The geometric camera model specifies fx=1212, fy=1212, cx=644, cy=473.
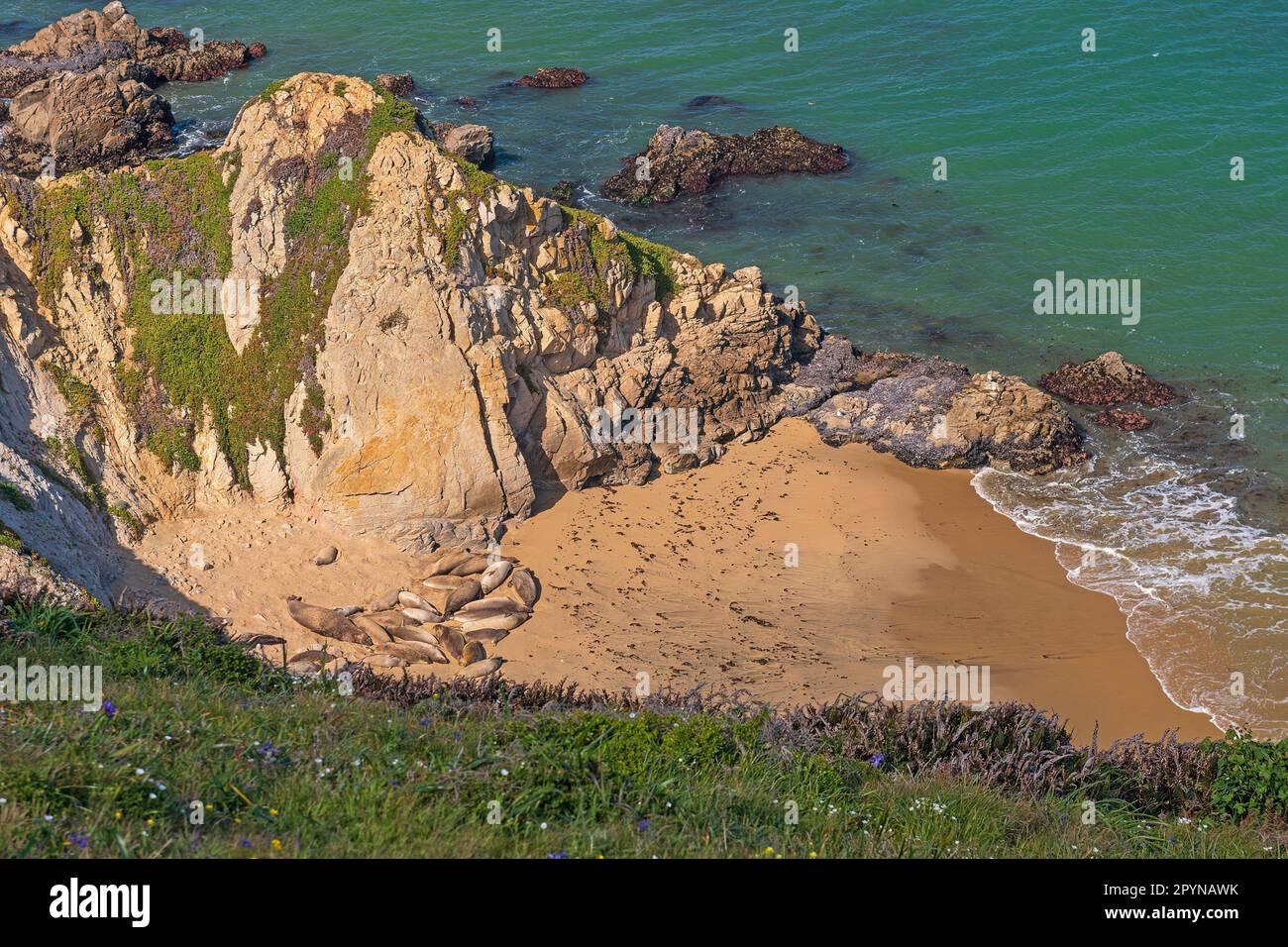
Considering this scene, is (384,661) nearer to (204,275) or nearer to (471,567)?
(471,567)

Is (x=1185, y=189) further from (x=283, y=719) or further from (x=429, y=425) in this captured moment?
(x=283, y=719)

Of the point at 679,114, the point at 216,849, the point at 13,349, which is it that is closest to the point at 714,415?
the point at 13,349

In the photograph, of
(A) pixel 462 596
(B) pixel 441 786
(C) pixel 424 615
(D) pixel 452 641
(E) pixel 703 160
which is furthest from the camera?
(E) pixel 703 160

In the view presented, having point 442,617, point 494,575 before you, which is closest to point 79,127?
point 494,575

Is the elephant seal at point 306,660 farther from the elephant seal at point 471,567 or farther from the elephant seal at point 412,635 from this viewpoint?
the elephant seal at point 471,567

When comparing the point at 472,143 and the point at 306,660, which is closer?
the point at 306,660

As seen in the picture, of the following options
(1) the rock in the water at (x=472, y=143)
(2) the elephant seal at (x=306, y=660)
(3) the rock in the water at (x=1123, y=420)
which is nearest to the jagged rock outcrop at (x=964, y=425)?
(3) the rock in the water at (x=1123, y=420)
